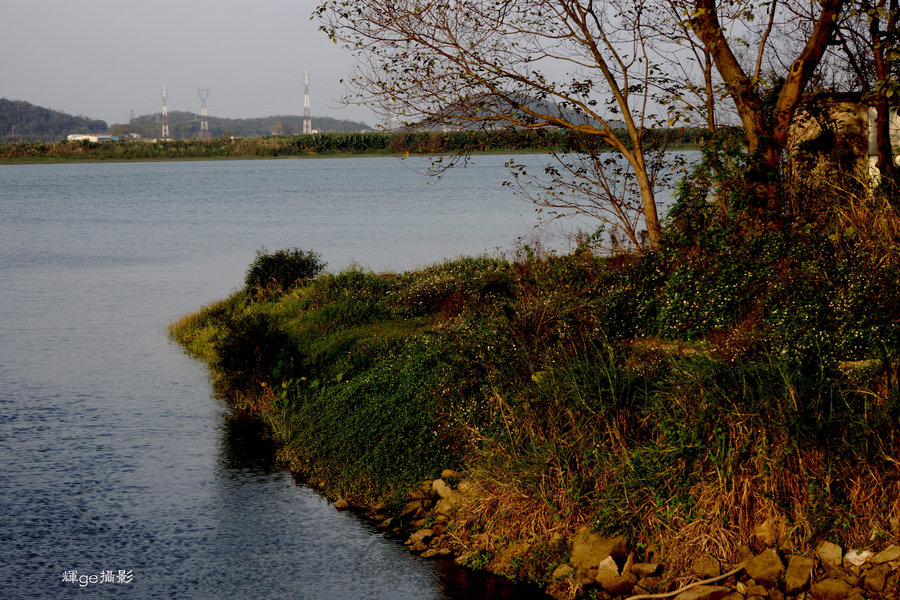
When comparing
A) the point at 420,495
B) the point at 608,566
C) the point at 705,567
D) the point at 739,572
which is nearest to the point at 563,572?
the point at 608,566

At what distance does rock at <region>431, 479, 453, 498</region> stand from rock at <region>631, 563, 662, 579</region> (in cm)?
245

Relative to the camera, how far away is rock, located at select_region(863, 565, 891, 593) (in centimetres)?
Answer: 729

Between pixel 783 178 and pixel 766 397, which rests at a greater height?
pixel 783 178

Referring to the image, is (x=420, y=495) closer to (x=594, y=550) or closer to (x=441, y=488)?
(x=441, y=488)

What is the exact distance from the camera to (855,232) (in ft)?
39.8

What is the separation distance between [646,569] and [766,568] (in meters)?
0.96

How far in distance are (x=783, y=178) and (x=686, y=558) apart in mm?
7458

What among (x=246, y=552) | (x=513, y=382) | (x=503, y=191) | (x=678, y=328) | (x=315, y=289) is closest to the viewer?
(x=246, y=552)

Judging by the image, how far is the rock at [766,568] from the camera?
7.68 m

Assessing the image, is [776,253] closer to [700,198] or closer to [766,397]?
[700,198]

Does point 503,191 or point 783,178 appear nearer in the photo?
point 783,178

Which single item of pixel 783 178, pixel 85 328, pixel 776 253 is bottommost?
pixel 85 328

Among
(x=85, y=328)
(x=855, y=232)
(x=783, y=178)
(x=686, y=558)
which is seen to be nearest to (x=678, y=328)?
(x=855, y=232)

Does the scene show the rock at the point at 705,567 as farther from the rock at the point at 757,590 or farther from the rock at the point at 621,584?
the rock at the point at 621,584
